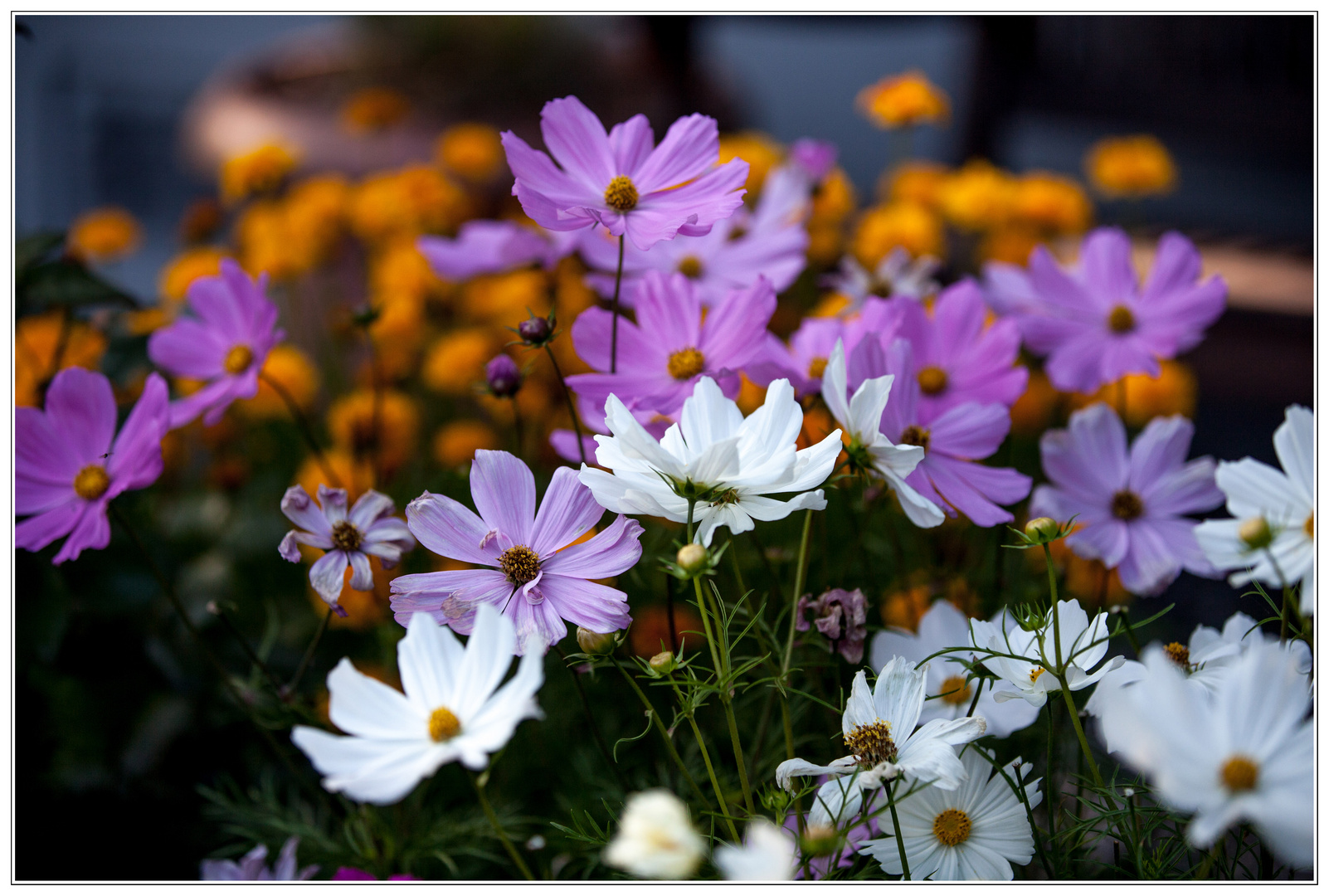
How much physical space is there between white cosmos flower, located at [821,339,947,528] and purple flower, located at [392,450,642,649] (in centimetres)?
8

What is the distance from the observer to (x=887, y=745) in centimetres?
→ 31

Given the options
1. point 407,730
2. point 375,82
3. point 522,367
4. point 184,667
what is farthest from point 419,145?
point 407,730

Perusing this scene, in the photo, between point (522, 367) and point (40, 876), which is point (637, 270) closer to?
point (522, 367)

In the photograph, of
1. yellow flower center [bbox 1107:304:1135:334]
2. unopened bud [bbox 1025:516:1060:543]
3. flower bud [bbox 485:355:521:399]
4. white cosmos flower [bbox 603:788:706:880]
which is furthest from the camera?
yellow flower center [bbox 1107:304:1135:334]

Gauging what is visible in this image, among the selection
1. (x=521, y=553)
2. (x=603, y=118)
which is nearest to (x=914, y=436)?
(x=521, y=553)

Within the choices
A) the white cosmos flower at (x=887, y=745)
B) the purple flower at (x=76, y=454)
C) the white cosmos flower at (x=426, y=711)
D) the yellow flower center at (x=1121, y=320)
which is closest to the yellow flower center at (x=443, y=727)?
the white cosmos flower at (x=426, y=711)

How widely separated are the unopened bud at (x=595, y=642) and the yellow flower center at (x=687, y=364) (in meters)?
0.13

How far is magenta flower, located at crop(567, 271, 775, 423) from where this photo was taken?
1.26ft

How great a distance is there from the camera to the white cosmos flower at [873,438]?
32 cm

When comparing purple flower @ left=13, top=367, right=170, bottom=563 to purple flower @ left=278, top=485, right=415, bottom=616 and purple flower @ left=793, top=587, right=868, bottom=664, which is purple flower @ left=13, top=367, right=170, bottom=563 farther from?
purple flower @ left=793, top=587, right=868, bottom=664

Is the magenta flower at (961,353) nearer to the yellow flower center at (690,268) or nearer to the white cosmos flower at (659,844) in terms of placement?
the yellow flower center at (690,268)

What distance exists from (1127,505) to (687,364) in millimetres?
220

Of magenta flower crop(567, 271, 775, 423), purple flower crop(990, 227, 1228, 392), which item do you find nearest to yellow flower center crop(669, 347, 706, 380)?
magenta flower crop(567, 271, 775, 423)

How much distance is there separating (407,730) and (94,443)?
26cm
